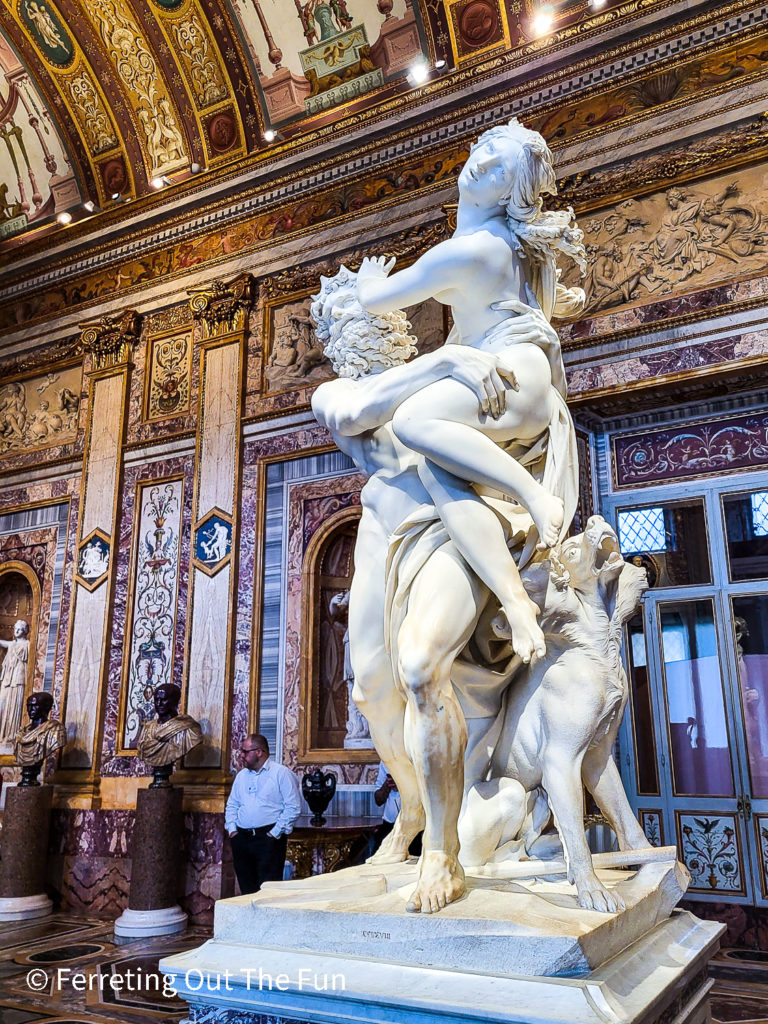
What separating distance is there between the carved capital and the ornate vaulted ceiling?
4.87ft

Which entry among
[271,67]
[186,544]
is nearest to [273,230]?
[271,67]

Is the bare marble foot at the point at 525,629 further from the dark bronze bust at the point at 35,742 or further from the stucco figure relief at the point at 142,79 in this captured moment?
the stucco figure relief at the point at 142,79

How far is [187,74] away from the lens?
9820 millimetres

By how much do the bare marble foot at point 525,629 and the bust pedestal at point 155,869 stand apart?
593 cm

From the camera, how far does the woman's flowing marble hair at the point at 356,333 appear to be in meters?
3.00

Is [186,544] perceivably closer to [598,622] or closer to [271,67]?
[271,67]

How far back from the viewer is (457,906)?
6.78 ft

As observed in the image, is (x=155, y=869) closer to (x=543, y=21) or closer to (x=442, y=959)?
(x=442, y=959)

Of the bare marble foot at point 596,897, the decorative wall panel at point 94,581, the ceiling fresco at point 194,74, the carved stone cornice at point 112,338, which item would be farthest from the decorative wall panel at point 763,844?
the carved stone cornice at point 112,338

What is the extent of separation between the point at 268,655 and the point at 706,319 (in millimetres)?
4834

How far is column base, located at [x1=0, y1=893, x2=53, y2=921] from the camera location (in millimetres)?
7930

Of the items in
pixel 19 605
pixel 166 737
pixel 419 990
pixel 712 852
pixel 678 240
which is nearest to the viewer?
pixel 419 990

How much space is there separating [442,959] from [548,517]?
1.16 m

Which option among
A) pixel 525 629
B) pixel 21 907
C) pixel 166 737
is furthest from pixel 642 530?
pixel 21 907
